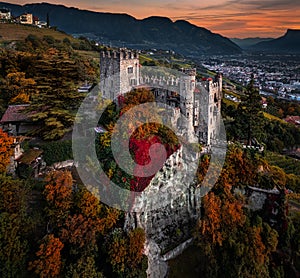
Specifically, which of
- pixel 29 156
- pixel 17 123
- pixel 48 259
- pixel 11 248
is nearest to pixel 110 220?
pixel 48 259

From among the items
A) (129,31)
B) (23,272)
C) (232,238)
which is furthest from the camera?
(129,31)

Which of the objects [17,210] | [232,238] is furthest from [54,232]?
[232,238]

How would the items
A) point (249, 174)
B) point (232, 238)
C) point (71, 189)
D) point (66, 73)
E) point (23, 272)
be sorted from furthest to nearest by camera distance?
point (66, 73)
point (249, 174)
point (232, 238)
point (71, 189)
point (23, 272)

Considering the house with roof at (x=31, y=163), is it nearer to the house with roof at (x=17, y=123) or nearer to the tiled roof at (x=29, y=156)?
the tiled roof at (x=29, y=156)

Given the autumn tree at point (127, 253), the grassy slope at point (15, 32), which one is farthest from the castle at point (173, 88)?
the grassy slope at point (15, 32)

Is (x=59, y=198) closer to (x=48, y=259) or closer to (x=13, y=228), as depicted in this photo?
(x=13, y=228)

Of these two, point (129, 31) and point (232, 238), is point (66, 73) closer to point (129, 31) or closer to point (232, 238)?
point (232, 238)

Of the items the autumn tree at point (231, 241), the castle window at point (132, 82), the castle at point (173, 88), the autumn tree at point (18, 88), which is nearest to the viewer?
the autumn tree at point (231, 241)
